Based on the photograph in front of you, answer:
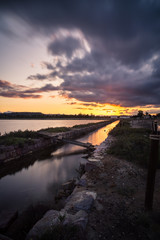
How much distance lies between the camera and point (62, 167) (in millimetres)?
9586

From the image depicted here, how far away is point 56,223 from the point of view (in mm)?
2820

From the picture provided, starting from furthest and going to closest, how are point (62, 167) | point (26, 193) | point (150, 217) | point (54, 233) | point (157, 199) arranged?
point (62, 167)
point (26, 193)
point (157, 199)
point (150, 217)
point (54, 233)

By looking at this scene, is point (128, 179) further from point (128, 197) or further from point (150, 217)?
point (150, 217)

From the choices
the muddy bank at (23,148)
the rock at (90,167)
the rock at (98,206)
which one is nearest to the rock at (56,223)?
the rock at (98,206)

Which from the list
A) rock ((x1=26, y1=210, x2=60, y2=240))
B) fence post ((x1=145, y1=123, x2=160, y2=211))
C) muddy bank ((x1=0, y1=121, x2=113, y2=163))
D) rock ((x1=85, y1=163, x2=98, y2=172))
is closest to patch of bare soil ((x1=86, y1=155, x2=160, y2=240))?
fence post ((x1=145, y1=123, x2=160, y2=211))

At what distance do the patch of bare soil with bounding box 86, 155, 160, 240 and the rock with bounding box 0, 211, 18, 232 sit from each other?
273 centimetres

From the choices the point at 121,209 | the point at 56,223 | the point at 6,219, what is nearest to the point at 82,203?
the point at 56,223

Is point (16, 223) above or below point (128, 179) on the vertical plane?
below

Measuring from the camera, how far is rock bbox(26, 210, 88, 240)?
106 inches

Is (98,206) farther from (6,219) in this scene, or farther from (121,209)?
(6,219)

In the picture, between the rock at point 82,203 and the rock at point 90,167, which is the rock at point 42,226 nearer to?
the rock at point 82,203

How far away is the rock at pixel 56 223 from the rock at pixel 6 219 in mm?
1571

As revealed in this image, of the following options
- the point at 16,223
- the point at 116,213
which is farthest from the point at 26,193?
the point at 116,213

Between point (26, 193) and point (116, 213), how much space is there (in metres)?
4.78
